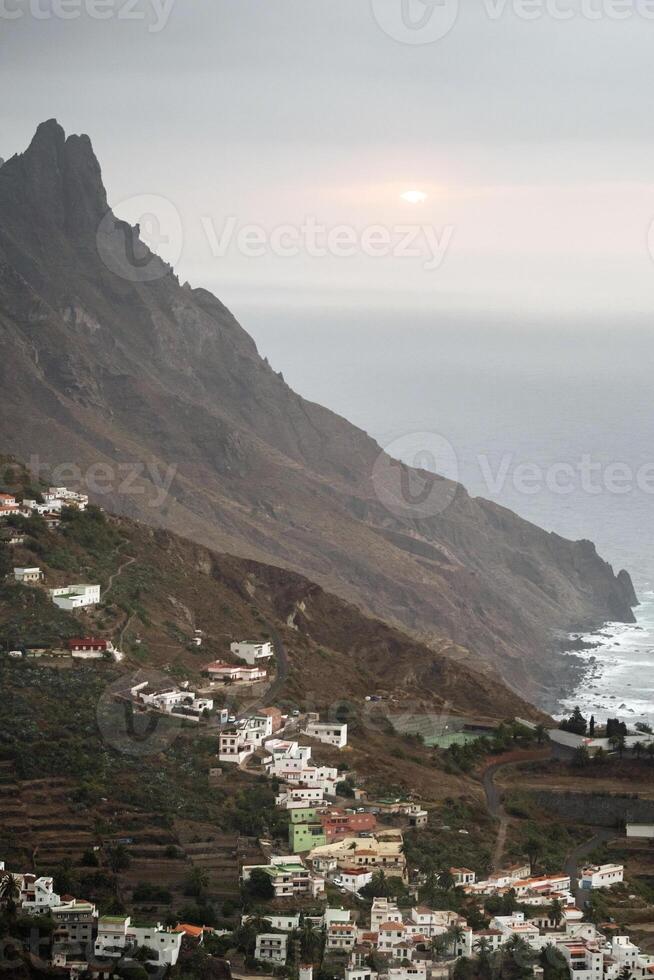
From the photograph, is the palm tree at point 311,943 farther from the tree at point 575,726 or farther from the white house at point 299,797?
the tree at point 575,726

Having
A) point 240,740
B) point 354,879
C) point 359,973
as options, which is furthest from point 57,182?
point 359,973

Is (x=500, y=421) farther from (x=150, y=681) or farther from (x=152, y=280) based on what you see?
(x=150, y=681)

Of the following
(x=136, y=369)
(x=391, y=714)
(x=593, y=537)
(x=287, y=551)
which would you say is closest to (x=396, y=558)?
(x=287, y=551)

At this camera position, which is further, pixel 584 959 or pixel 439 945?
pixel 439 945

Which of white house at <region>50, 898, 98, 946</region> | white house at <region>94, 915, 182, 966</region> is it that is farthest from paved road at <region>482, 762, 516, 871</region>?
white house at <region>50, 898, 98, 946</region>

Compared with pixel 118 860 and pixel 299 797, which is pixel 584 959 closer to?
pixel 118 860

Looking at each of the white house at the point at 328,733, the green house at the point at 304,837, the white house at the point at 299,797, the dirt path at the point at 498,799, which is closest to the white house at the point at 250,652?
the white house at the point at 328,733
